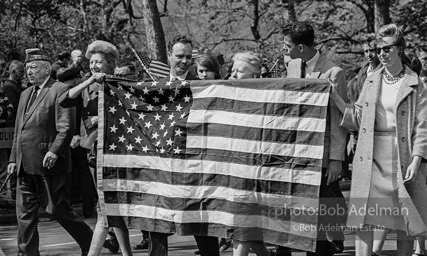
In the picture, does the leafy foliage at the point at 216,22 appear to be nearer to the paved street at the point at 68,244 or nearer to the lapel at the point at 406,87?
the paved street at the point at 68,244

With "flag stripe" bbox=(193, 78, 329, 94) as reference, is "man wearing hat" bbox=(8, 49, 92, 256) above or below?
below

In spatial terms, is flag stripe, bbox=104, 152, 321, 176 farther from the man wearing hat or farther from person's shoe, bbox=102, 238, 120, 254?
person's shoe, bbox=102, 238, 120, 254

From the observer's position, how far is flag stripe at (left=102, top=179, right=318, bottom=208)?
8305 millimetres

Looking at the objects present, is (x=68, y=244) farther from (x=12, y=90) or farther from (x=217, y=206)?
(x=12, y=90)

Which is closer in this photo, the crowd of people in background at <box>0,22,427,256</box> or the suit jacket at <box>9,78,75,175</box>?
the crowd of people in background at <box>0,22,427,256</box>

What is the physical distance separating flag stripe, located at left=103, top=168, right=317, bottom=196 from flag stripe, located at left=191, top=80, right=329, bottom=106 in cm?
64

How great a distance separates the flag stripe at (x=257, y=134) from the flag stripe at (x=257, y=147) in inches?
1.2

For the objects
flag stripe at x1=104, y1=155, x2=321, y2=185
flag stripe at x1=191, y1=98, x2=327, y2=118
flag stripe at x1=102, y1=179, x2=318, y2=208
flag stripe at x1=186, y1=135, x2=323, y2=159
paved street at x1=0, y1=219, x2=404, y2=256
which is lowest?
paved street at x1=0, y1=219, x2=404, y2=256

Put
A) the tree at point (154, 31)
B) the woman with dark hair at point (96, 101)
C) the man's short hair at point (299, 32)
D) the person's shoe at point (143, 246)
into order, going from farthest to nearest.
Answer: the tree at point (154, 31) < the person's shoe at point (143, 246) < the woman with dark hair at point (96, 101) < the man's short hair at point (299, 32)

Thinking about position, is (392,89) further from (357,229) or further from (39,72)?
(39,72)

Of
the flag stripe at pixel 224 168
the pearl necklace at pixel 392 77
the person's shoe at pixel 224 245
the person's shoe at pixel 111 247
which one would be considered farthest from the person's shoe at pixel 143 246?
the pearl necklace at pixel 392 77

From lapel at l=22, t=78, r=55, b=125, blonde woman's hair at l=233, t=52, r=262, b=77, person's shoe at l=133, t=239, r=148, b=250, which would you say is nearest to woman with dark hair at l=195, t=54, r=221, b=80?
blonde woman's hair at l=233, t=52, r=262, b=77

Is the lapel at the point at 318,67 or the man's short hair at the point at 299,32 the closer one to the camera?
the man's short hair at the point at 299,32

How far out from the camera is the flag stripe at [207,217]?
8312 millimetres
